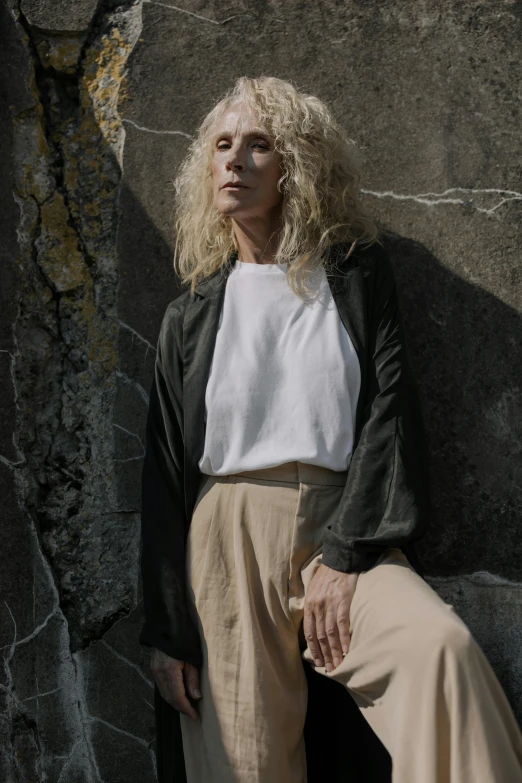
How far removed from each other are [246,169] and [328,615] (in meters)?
0.99

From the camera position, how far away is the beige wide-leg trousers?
1.59 m

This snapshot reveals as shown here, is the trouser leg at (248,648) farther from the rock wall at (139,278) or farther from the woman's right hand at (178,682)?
the rock wall at (139,278)

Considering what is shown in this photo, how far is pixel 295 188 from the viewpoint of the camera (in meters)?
2.07

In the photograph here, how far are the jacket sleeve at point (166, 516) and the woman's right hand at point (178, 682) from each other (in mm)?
30

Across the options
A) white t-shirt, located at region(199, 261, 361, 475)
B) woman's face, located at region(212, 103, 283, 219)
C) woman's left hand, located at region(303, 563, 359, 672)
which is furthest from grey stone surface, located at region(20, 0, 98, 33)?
woman's left hand, located at region(303, 563, 359, 672)

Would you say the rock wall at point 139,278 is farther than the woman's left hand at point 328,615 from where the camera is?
Yes

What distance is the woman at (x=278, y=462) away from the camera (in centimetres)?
184

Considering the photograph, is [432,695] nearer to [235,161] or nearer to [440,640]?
[440,640]

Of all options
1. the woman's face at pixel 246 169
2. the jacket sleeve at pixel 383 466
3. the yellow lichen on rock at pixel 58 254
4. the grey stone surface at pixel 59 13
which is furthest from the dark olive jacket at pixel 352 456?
the grey stone surface at pixel 59 13

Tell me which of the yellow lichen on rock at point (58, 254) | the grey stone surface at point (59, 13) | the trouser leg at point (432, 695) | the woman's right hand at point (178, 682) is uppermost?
the grey stone surface at point (59, 13)

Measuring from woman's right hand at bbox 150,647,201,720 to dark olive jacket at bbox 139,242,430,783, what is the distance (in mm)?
32

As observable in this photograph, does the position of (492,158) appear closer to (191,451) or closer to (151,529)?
(191,451)

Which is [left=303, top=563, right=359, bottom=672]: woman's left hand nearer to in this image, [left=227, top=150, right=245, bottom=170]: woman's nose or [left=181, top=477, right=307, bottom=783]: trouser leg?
[left=181, top=477, right=307, bottom=783]: trouser leg

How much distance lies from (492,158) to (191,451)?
3.46 feet
